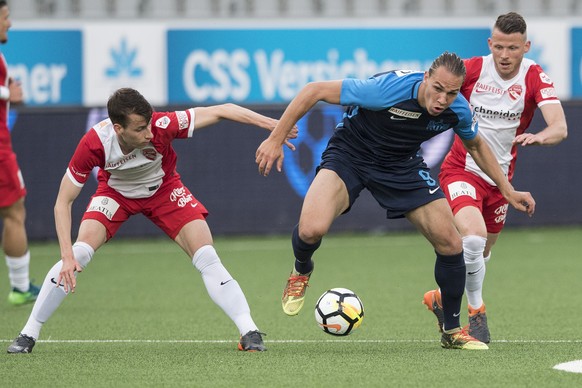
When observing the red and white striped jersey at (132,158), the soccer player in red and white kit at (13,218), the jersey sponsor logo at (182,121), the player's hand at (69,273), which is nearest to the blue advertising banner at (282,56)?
the soccer player in red and white kit at (13,218)

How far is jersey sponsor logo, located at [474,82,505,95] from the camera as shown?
7449 mm

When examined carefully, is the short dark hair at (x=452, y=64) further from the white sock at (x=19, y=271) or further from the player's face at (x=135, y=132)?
the white sock at (x=19, y=271)

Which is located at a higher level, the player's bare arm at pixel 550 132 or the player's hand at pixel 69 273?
the player's bare arm at pixel 550 132

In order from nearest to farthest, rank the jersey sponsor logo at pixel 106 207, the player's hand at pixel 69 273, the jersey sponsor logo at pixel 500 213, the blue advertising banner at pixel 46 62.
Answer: the player's hand at pixel 69 273 → the jersey sponsor logo at pixel 106 207 → the jersey sponsor logo at pixel 500 213 → the blue advertising banner at pixel 46 62

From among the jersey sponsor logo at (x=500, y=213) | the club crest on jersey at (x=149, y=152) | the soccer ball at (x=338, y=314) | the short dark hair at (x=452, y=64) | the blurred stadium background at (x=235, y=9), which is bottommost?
the soccer ball at (x=338, y=314)

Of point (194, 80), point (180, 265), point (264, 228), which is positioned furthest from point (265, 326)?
point (194, 80)

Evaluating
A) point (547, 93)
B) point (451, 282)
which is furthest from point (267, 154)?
point (547, 93)

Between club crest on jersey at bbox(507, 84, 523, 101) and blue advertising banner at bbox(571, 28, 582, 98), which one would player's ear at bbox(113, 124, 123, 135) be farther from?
blue advertising banner at bbox(571, 28, 582, 98)

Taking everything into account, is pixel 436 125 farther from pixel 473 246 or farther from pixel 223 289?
pixel 223 289

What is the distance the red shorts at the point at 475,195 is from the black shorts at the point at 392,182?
481 mm

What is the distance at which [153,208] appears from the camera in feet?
23.5

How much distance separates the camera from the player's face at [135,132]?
263 inches

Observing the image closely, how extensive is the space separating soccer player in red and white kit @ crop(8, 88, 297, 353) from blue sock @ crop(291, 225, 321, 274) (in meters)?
0.42

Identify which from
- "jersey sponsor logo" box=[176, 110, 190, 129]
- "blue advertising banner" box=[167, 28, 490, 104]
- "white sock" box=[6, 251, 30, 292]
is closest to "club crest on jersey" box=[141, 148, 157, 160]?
"jersey sponsor logo" box=[176, 110, 190, 129]
